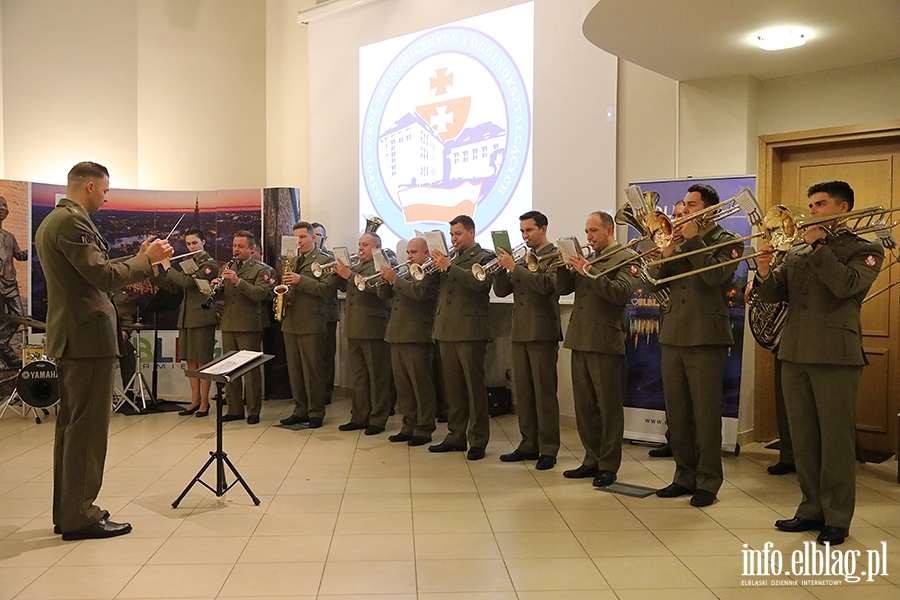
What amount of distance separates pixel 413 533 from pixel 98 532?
1.67 meters

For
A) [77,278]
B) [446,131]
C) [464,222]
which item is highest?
[446,131]

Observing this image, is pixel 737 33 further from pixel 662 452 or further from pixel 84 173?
pixel 84 173

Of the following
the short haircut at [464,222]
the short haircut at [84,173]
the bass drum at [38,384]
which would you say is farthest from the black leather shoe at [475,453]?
the bass drum at [38,384]

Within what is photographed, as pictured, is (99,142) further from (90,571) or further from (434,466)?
(90,571)

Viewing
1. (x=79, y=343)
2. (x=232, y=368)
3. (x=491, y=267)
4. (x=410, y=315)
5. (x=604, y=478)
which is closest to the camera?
(x=79, y=343)

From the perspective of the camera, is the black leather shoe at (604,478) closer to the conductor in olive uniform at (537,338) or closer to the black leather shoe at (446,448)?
the conductor in olive uniform at (537,338)

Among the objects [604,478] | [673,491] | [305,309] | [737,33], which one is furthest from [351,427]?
[737,33]

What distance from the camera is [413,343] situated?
632cm

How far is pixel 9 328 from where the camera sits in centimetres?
811

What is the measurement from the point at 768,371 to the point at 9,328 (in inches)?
292

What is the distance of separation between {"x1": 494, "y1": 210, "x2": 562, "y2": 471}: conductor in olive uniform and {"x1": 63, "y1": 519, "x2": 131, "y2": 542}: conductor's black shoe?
105 inches

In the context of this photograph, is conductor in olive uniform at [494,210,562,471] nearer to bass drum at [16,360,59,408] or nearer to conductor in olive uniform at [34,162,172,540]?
conductor in olive uniform at [34,162,172,540]

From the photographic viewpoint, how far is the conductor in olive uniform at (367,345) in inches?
267

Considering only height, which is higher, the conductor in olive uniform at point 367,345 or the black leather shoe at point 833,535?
the conductor in olive uniform at point 367,345
